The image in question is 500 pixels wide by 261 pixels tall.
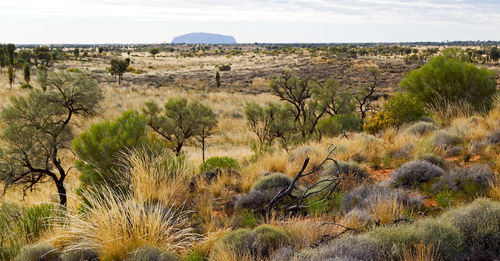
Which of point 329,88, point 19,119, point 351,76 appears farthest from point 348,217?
point 351,76

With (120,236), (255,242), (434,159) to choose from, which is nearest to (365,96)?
(434,159)

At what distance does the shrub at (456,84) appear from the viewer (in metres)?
13.2

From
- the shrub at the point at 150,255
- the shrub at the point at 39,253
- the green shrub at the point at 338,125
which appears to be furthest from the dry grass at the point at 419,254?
the green shrub at the point at 338,125

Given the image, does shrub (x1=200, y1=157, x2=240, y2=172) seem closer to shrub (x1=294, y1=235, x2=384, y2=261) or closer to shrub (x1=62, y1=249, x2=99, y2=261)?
shrub (x1=62, y1=249, x2=99, y2=261)

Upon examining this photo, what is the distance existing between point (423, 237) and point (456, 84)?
1180 cm

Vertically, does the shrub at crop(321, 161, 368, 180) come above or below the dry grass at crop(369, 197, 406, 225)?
below

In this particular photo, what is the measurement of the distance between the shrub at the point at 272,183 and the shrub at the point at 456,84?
369 inches

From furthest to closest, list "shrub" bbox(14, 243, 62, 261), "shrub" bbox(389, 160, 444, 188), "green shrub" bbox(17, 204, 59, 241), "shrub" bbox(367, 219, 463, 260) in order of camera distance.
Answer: "shrub" bbox(389, 160, 444, 188) < "green shrub" bbox(17, 204, 59, 241) < "shrub" bbox(14, 243, 62, 261) < "shrub" bbox(367, 219, 463, 260)

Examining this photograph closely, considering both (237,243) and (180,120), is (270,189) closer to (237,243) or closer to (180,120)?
(237,243)

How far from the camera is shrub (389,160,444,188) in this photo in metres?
6.22

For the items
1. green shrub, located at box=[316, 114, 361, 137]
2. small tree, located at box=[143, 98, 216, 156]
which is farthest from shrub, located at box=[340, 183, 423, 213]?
green shrub, located at box=[316, 114, 361, 137]

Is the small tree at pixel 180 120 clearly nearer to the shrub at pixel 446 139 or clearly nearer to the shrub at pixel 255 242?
the shrub at pixel 446 139

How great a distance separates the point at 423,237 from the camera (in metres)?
3.54

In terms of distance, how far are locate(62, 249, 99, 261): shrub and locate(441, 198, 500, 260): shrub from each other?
4186 mm
